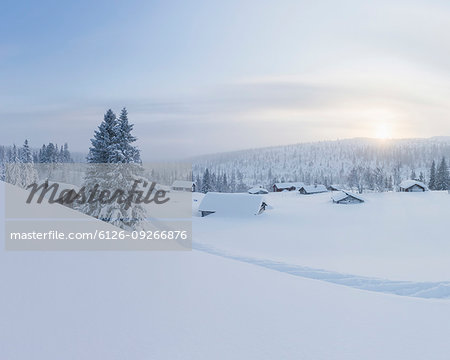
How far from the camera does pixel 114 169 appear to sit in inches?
708

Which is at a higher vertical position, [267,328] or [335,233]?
[267,328]

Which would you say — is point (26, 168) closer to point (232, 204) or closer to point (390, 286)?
point (232, 204)

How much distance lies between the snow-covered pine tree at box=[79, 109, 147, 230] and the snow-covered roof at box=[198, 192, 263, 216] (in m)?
22.8

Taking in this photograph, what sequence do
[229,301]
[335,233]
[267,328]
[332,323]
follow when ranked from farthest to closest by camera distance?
[335,233], [229,301], [332,323], [267,328]

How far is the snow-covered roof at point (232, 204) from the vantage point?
40312 millimetres

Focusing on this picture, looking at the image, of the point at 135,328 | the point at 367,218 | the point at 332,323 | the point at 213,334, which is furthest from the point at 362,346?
the point at 367,218

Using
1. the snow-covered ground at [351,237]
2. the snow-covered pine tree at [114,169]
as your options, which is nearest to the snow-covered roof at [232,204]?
the snow-covered ground at [351,237]

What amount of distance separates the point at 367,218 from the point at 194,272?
124 ft

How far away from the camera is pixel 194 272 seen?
19.2ft

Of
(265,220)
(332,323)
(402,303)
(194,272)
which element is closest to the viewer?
(332,323)

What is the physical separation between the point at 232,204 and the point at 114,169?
1000 inches

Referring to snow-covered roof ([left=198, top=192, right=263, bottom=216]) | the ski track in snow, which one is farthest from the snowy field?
snow-covered roof ([left=198, top=192, right=263, bottom=216])

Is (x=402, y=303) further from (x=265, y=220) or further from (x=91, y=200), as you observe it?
(x=265, y=220)

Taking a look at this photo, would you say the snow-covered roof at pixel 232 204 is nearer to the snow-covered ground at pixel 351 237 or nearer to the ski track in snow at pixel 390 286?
the snow-covered ground at pixel 351 237
